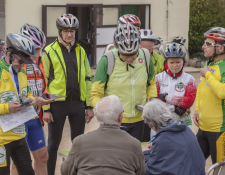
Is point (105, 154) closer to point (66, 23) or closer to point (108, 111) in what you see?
point (108, 111)

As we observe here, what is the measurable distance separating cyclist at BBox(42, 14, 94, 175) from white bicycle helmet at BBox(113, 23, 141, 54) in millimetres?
922

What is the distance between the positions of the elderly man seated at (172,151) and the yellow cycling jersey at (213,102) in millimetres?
1180

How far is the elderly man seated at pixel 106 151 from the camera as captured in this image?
318 centimetres

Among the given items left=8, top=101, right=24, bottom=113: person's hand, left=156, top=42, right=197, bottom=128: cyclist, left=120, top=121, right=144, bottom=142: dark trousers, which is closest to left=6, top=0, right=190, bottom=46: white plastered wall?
left=156, top=42, right=197, bottom=128: cyclist

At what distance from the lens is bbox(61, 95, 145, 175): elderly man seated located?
3184 millimetres

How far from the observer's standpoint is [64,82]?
17.7 ft

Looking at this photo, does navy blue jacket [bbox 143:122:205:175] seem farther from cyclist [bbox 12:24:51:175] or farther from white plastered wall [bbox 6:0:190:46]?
white plastered wall [bbox 6:0:190:46]

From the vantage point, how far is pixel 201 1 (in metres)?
20.1

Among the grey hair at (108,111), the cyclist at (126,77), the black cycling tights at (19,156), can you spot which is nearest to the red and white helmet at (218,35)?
the cyclist at (126,77)

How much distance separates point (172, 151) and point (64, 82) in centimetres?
217

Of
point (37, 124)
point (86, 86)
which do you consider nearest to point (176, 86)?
point (86, 86)

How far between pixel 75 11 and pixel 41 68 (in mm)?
12931

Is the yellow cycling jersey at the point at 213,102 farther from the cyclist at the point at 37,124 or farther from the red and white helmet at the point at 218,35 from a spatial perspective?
the cyclist at the point at 37,124

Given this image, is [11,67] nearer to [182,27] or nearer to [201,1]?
[182,27]
